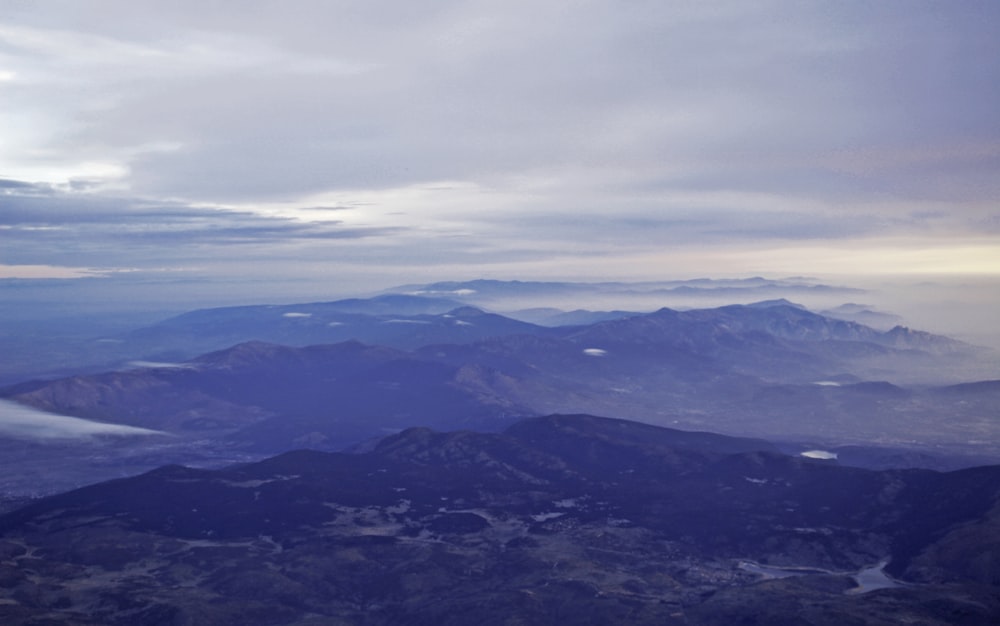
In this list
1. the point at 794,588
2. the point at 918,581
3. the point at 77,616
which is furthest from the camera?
the point at 918,581

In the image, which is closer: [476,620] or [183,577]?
[476,620]

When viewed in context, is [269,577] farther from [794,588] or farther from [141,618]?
[794,588]

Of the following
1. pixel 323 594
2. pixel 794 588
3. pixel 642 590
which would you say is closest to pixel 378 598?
pixel 323 594

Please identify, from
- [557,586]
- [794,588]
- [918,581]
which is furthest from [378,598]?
[918,581]

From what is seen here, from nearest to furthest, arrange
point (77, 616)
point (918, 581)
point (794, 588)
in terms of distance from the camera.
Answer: point (77, 616), point (794, 588), point (918, 581)

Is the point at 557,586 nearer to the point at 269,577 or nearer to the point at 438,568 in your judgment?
the point at 438,568

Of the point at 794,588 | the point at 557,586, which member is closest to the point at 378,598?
the point at 557,586

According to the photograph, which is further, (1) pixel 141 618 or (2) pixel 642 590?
(2) pixel 642 590
